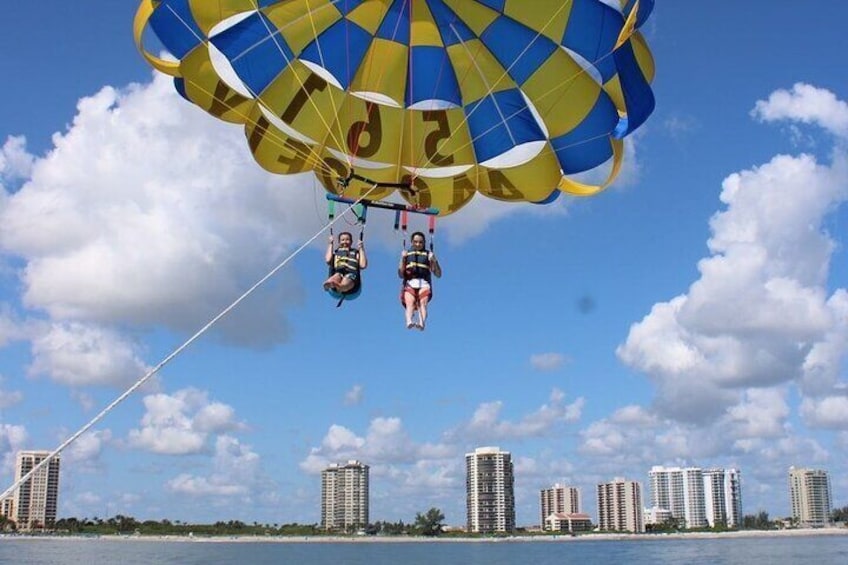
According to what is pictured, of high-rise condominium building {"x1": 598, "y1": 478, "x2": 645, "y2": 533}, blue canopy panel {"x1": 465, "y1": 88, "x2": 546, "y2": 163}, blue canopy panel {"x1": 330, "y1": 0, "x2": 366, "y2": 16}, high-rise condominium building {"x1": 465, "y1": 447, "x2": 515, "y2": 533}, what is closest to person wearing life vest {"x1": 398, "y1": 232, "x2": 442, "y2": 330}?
blue canopy panel {"x1": 465, "y1": 88, "x2": 546, "y2": 163}

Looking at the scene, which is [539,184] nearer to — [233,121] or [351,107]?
[351,107]

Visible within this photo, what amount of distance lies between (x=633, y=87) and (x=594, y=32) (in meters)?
0.89

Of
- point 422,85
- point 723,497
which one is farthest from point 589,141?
point 723,497

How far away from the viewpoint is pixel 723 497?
189250 millimetres

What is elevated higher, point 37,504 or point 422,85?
Answer: point 422,85

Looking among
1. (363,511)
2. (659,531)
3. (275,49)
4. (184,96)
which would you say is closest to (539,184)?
(275,49)

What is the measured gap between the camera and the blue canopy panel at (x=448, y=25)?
42.4ft

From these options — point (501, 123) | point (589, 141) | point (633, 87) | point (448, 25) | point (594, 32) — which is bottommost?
point (589, 141)

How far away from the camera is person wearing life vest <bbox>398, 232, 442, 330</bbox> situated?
39.5 feet

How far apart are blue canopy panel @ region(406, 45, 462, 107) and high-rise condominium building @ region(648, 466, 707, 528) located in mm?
182343

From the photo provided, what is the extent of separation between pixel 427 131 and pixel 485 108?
95 centimetres

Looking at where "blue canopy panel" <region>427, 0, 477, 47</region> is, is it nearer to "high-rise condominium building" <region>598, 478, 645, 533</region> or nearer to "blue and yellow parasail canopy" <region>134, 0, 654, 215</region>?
"blue and yellow parasail canopy" <region>134, 0, 654, 215</region>

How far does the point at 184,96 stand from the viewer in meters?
13.3

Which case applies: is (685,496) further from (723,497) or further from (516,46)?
(516,46)
